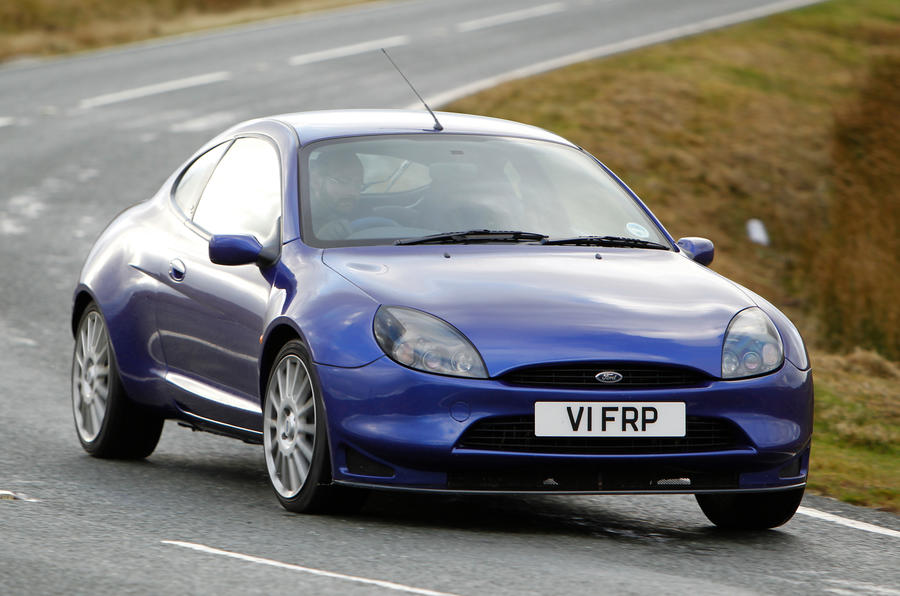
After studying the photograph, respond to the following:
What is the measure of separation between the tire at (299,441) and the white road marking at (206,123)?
14.5 m

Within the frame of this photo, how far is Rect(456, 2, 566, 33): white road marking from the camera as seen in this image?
32.1 meters

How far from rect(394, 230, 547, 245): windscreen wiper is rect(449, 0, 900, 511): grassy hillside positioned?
1.95 metres

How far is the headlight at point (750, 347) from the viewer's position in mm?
6102

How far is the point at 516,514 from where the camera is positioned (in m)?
6.80

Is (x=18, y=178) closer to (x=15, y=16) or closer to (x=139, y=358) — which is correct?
(x=139, y=358)

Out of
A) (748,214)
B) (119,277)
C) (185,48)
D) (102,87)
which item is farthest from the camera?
(185,48)

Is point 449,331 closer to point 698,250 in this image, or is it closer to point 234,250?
point 234,250

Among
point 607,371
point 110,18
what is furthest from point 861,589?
point 110,18

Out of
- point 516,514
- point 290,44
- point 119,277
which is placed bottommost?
point 290,44

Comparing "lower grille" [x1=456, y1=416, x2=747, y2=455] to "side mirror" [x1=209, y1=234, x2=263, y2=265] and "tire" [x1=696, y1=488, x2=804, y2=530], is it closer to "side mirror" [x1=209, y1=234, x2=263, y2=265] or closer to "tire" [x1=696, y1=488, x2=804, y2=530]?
"tire" [x1=696, y1=488, x2=804, y2=530]

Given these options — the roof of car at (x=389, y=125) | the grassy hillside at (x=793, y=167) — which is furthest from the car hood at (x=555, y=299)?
the grassy hillside at (x=793, y=167)

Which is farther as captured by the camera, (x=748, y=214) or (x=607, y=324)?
(x=748, y=214)

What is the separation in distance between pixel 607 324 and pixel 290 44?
2426cm

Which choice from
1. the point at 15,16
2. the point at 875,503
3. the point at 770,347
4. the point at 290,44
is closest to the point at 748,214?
the point at 875,503
